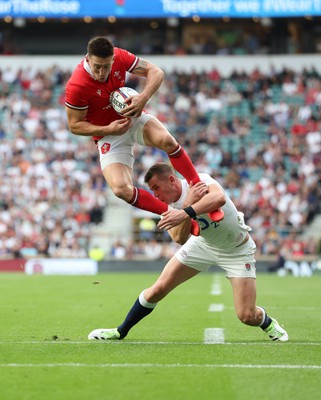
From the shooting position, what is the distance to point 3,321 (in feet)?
39.7

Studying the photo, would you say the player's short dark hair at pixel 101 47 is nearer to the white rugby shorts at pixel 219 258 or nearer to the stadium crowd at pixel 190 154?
the white rugby shorts at pixel 219 258

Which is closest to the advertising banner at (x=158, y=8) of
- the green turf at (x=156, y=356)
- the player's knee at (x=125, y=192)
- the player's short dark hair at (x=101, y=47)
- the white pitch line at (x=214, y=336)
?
the green turf at (x=156, y=356)

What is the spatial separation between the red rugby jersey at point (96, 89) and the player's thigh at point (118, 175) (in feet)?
1.65

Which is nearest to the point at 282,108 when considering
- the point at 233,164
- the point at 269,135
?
the point at 269,135

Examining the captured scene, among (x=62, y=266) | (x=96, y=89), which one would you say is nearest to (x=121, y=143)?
(x=96, y=89)

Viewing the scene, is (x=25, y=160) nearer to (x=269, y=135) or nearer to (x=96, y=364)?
(x=269, y=135)

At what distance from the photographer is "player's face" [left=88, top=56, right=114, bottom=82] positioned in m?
9.35

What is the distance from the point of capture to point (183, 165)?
9.62 m

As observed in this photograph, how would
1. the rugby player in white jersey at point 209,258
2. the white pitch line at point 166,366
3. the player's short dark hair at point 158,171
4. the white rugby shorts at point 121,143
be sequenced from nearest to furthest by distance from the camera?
the white pitch line at point 166,366 < the player's short dark hair at point 158,171 < the rugby player in white jersey at point 209,258 < the white rugby shorts at point 121,143

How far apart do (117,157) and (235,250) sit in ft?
5.64

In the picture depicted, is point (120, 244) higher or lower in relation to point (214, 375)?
lower

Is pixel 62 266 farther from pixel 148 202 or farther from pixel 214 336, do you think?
pixel 148 202

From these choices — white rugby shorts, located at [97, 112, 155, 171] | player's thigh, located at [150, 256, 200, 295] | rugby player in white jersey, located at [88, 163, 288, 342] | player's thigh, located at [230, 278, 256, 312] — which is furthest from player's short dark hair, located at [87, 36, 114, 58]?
player's thigh, located at [230, 278, 256, 312]

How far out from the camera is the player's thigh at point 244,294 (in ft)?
30.5
